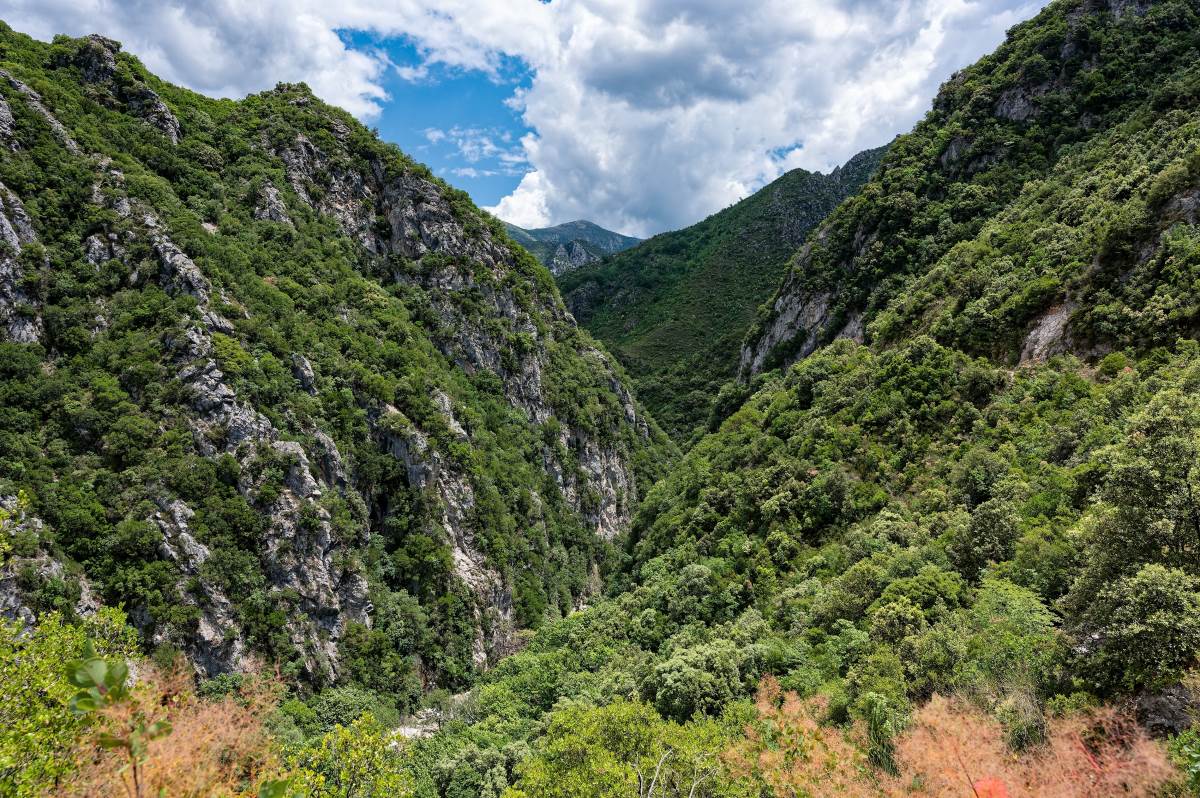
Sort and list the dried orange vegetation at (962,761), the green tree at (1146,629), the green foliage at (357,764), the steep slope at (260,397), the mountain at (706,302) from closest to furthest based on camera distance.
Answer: the dried orange vegetation at (962,761) → the green tree at (1146,629) → the green foliage at (357,764) → the steep slope at (260,397) → the mountain at (706,302)

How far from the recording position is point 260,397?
181ft

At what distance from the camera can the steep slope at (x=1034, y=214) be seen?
3469 cm

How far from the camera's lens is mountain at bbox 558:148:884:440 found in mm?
137375

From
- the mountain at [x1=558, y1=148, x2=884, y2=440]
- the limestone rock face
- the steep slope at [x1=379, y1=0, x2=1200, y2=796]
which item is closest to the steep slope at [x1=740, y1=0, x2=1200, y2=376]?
the steep slope at [x1=379, y1=0, x2=1200, y2=796]

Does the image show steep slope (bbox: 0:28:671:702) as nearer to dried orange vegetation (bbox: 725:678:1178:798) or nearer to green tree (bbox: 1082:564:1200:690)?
dried orange vegetation (bbox: 725:678:1178:798)

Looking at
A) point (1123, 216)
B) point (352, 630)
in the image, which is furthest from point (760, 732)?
point (352, 630)

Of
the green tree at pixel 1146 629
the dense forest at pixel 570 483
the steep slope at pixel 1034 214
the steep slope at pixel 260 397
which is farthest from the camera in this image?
the steep slope at pixel 260 397

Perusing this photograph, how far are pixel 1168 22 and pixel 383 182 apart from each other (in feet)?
345

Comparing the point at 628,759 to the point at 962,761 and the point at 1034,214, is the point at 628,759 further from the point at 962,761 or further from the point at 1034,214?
the point at 1034,214

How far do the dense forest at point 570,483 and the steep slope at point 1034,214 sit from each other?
353 mm

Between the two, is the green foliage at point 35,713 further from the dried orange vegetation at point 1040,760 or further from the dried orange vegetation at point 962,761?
the dried orange vegetation at point 1040,760

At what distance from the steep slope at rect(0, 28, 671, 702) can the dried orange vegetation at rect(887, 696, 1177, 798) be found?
43113 mm

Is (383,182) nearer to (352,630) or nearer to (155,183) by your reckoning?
(155,183)

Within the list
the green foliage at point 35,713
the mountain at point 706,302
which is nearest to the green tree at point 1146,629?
the green foliage at point 35,713
